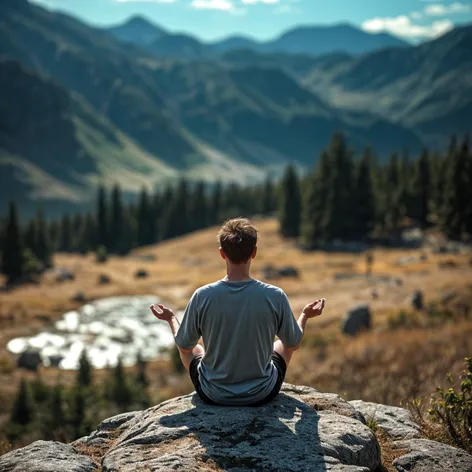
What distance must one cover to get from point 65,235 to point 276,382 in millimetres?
144825

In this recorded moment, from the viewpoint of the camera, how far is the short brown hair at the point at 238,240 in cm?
557

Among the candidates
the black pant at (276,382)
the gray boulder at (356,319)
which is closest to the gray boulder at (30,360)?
the gray boulder at (356,319)

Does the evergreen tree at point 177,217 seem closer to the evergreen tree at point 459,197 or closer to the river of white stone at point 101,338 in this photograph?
the river of white stone at point 101,338

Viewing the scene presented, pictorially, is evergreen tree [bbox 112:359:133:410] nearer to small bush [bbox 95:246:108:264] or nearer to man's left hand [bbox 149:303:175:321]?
man's left hand [bbox 149:303:175:321]

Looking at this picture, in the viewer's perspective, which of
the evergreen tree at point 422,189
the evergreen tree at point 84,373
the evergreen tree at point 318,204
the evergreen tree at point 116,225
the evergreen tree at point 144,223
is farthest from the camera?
the evergreen tree at point 144,223

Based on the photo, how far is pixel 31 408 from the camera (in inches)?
1169

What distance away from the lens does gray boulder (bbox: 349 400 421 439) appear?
6.52 meters

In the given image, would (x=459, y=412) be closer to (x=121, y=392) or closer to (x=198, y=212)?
(x=121, y=392)

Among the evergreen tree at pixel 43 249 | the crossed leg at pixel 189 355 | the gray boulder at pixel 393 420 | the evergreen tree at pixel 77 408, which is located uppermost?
the crossed leg at pixel 189 355

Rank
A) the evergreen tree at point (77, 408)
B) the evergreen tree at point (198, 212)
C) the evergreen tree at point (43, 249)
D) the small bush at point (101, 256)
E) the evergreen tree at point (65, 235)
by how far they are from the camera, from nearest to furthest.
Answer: the evergreen tree at point (77, 408), the evergreen tree at point (43, 249), the small bush at point (101, 256), the evergreen tree at point (198, 212), the evergreen tree at point (65, 235)

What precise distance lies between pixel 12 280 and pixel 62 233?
61453 millimetres

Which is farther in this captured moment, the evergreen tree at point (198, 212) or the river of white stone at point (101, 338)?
the evergreen tree at point (198, 212)

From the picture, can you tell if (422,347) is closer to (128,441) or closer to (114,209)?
(128,441)

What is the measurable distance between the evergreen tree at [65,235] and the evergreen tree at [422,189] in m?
93.4
